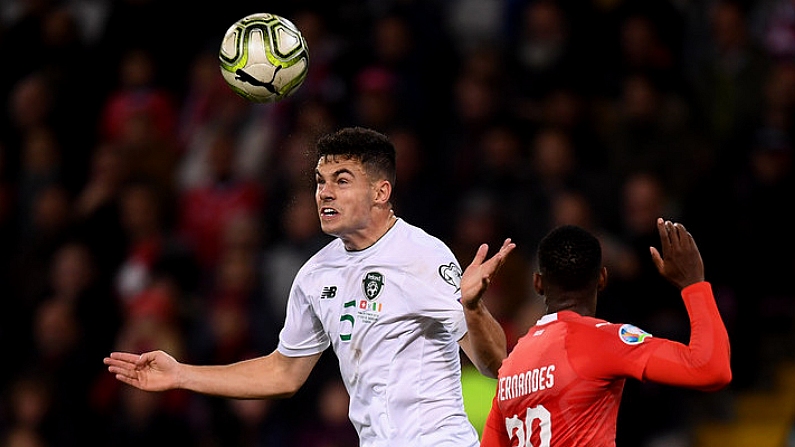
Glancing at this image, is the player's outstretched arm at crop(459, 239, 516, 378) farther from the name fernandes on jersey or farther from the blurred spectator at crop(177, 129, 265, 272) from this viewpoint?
the blurred spectator at crop(177, 129, 265, 272)

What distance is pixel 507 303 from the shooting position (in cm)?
952

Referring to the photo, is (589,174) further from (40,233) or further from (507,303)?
(40,233)

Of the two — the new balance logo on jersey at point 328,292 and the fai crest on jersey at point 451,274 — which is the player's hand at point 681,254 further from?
the new balance logo on jersey at point 328,292

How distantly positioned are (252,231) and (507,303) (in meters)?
2.05

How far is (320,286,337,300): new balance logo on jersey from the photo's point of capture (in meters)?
6.14

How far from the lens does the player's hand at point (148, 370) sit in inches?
243

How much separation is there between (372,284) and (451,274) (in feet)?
1.04

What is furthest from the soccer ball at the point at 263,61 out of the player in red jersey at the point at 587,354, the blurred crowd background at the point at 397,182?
the blurred crowd background at the point at 397,182

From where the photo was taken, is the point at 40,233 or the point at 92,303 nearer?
the point at 92,303

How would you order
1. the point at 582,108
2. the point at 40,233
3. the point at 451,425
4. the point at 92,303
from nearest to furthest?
the point at 451,425, the point at 582,108, the point at 92,303, the point at 40,233

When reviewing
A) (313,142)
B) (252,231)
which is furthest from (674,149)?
(313,142)

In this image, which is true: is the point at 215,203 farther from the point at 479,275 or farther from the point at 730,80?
the point at 479,275

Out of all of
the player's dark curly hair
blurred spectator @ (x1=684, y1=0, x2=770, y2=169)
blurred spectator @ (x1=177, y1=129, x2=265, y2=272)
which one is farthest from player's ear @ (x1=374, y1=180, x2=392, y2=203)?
blurred spectator @ (x1=177, y1=129, x2=265, y2=272)

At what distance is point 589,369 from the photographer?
5.30 meters
